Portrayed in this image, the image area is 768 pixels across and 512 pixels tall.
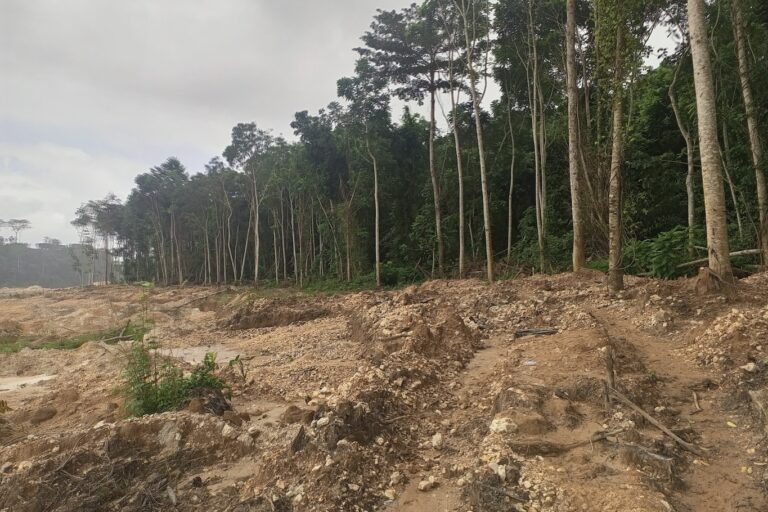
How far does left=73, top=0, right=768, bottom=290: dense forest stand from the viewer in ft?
27.8

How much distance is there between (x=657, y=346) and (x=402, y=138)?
23582mm

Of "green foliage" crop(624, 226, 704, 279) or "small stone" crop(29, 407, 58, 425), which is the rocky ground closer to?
"small stone" crop(29, 407, 58, 425)

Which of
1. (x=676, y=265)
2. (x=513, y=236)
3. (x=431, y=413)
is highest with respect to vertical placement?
(x=513, y=236)

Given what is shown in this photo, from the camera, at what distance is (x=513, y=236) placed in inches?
1015

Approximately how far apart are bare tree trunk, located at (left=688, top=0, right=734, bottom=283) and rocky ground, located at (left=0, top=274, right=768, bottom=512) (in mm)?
532

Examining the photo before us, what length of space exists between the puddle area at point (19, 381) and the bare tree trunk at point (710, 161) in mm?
13364

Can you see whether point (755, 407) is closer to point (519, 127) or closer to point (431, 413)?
point (431, 413)

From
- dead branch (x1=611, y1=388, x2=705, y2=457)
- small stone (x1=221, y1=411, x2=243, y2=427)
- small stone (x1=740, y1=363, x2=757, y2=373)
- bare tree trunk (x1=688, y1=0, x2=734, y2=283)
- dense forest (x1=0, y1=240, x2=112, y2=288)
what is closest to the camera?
dead branch (x1=611, y1=388, x2=705, y2=457)

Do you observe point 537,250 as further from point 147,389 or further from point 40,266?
point 40,266

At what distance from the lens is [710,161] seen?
20.2ft

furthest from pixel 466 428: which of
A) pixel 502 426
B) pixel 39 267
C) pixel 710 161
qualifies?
pixel 39 267

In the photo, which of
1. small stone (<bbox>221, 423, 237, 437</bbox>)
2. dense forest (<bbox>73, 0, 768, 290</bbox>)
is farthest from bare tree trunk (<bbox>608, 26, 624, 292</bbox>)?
small stone (<bbox>221, 423, 237, 437</bbox>)

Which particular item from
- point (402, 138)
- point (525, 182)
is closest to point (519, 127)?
point (525, 182)

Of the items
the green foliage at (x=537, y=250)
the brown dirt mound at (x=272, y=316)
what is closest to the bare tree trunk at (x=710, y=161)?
the green foliage at (x=537, y=250)
